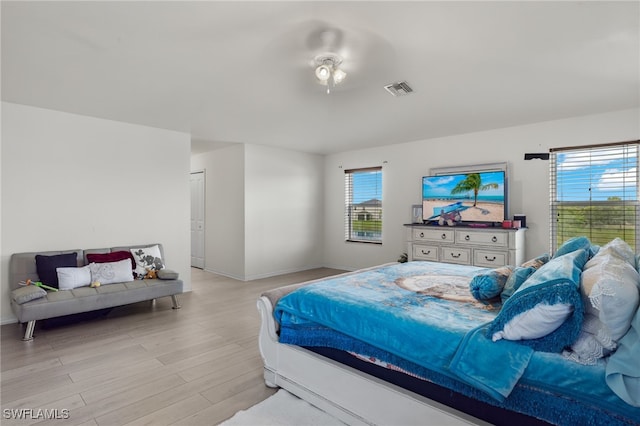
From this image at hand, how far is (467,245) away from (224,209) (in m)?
4.35

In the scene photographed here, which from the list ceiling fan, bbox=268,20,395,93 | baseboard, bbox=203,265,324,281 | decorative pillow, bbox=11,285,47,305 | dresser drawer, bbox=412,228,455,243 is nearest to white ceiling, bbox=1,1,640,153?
ceiling fan, bbox=268,20,395,93

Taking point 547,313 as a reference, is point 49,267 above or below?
below

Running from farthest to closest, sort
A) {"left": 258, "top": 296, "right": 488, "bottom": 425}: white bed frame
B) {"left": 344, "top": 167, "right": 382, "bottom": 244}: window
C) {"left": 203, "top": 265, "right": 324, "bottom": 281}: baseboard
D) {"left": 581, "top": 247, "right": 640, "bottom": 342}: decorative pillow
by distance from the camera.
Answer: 1. {"left": 344, "top": 167, "right": 382, "bottom": 244}: window
2. {"left": 203, "top": 265, "right": 324, "bottom": 281}: baseboard
3. {"left": 258, "top": 296, "right": 488, "bottom": 425}: white bed frame
4. {"left": 581, "top": 247, "right": 640, "bottom": 342}: decorative pillow

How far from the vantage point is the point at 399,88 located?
337 centimetres

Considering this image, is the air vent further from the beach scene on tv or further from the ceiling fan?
the beach scene on tv

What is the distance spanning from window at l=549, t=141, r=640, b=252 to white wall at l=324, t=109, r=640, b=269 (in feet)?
0.38

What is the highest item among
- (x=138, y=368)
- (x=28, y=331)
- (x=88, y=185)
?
(x=88, y=185)

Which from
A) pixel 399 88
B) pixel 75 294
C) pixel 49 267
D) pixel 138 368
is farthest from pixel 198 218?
pixel 399 88

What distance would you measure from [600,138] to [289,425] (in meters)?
4.83

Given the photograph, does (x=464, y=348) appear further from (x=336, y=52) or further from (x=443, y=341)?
(x=336, y=52)

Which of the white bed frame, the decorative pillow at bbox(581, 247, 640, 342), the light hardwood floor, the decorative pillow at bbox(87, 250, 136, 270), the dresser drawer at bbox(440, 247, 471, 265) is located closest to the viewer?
the decorative pillow at bbox(581, 247, 640, 342)

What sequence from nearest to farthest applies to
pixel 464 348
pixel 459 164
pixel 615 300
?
pixel 615 300 → pixel 464 348 → pixel 459 164

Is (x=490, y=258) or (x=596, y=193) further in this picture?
(x=490, y=258)

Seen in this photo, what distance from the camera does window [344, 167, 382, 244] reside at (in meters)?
6.54
